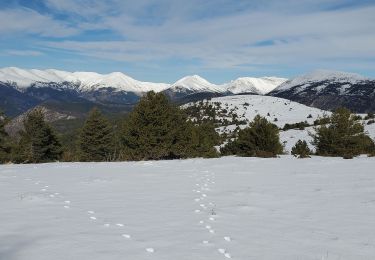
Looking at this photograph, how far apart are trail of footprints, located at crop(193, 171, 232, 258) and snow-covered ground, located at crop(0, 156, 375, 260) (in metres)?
0.03

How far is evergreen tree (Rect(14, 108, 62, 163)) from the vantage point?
55.5 m

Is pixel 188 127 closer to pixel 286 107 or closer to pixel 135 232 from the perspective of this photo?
pixel 135 232

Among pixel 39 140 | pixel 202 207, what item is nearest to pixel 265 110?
pixel 39 140

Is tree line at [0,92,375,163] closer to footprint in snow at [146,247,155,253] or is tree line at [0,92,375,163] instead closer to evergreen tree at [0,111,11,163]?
evergreen tree at [0,111,11,163]

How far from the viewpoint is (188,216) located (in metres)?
10.3

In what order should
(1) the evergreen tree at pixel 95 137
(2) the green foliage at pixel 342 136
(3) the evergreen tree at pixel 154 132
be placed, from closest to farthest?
1. (3) the evergreen tree at pixel 154 132
2. (2) the green foliage at pixel 342 136
3. (1) the evergreen tree at pixel 95 137

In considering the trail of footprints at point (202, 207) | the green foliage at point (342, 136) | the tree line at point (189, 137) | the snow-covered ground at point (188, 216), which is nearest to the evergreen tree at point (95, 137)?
the tree line at point (189, 137)

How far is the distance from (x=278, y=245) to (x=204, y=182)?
8.55 m

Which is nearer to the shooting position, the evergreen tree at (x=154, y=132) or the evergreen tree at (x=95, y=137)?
the evergreen tree at (x=154, y=132)

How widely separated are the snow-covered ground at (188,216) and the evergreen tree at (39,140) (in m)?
39.0

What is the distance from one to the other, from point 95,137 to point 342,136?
3606 centimetres

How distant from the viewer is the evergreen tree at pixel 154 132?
30719 millimetres

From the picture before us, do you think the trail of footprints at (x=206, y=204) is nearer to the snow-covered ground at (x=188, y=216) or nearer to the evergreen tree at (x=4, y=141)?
the snow-covered ground at (x=188, y=216)

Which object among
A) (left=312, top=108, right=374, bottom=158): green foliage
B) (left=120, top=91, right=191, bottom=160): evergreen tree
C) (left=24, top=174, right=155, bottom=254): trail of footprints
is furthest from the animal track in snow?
(left=312, top=108, right=374, bottom=158): green foliage
